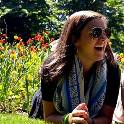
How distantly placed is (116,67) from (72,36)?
1.23 ft

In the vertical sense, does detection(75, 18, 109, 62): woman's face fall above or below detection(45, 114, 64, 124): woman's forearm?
above

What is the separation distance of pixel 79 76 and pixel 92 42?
291mm

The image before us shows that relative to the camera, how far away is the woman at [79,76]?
312cm

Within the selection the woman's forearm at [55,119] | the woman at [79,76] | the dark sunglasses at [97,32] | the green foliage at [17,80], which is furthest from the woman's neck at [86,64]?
the green foliage at [17,80]

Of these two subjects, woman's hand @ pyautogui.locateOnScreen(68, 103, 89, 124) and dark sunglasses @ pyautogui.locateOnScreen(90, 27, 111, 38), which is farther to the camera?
dark sunglasses @ pyautogui.locateOnScreen(90, 27, 111, 38)

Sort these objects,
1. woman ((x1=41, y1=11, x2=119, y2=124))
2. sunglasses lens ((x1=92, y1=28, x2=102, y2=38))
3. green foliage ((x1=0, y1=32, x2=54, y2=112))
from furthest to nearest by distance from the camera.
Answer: green foliage ((x1=0, y1=32, x2=54, y2=112)) → woman ((x1=41, y1=11, x2=119, y2=124)) → sunglasses lens ((x1=92, y1=28, x2=102, y2=38))

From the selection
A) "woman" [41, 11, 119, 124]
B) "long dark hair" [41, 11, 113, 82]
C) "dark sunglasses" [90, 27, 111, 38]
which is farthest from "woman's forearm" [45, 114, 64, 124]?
"dark sunglasses" [90, 27, 111, 38]

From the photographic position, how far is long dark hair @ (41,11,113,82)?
3.11m

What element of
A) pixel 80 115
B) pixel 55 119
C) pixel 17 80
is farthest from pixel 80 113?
pixel 17 80

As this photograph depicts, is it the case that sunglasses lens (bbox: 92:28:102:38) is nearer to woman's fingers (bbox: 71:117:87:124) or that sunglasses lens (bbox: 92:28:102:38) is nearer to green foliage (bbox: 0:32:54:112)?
woman's fingers (bbox: 71:117:87:124)

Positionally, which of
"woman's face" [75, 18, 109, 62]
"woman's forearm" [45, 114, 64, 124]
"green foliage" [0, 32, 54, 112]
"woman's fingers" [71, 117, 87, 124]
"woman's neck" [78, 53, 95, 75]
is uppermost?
"woman's face" [75, 18, 109, 62]

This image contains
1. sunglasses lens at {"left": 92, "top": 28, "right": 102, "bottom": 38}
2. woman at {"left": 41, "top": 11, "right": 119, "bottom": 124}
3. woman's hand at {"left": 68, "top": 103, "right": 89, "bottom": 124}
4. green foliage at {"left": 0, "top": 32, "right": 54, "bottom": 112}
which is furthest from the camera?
green foliage at {"left": 0, "top": 32, "right": 54, "bottom": 112}

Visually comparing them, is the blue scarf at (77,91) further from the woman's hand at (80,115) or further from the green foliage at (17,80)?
the green foliage at (17,80)

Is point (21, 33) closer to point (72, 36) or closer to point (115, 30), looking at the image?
point (115, 30)
